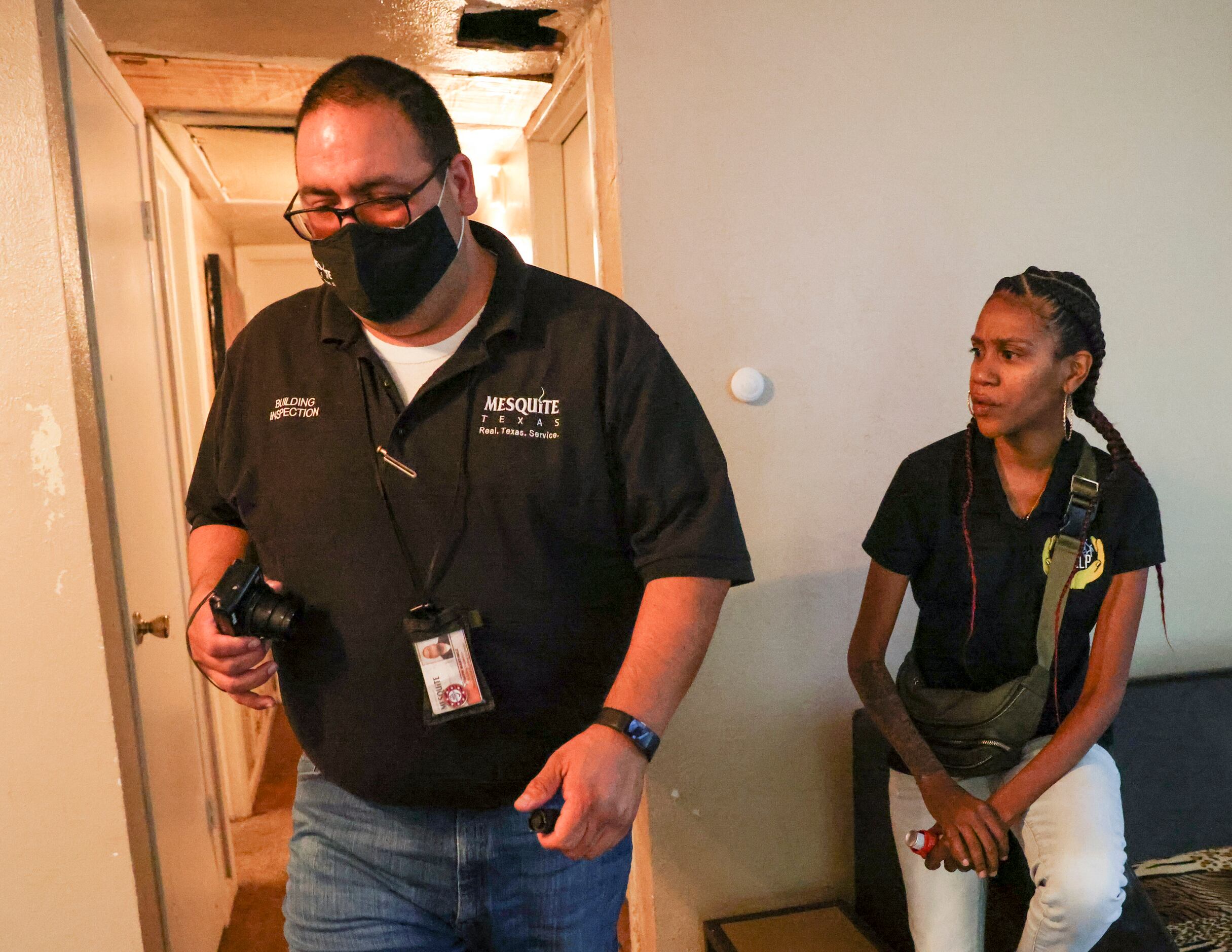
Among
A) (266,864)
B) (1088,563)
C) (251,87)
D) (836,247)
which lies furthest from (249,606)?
(266,864)

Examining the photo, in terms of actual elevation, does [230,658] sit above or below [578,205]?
below

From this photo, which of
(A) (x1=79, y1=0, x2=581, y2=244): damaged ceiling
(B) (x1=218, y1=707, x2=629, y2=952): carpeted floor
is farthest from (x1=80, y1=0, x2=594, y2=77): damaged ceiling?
(B) (x1=218, y1=707, x2=629, y2=952): carpeted floor

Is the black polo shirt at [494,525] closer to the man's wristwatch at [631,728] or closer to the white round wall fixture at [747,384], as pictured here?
the man's wristwatch at [631,728]

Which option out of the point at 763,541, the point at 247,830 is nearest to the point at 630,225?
the point at 763,541

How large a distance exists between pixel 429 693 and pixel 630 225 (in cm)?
128

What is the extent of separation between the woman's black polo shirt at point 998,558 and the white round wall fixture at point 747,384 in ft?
1.59

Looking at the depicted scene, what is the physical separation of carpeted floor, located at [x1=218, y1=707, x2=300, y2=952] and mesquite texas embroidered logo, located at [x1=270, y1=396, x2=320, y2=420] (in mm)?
1916

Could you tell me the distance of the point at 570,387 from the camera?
1141mm

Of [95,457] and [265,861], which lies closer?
[95,457]

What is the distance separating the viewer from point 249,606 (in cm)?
108

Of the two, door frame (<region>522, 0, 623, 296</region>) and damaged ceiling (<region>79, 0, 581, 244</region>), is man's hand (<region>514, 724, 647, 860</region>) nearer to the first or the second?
door frame (<region>522, 0, 623, 296</region>)

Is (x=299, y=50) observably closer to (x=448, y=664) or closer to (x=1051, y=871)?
(x=448, y=664)

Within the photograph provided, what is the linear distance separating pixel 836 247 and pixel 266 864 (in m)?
2.70

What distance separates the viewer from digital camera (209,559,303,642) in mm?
1062
